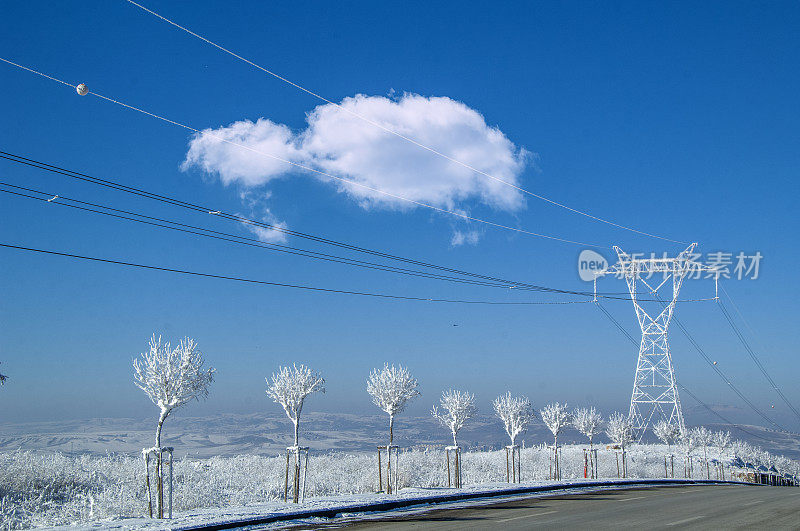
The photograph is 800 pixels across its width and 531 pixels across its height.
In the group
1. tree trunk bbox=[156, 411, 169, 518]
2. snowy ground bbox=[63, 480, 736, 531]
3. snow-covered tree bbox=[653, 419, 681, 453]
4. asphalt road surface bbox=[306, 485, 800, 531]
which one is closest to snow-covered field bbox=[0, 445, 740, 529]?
tree trunk bbox=[156, 411, 169, 518]

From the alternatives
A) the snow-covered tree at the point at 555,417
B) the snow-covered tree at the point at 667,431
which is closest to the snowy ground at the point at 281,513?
the snow-covered tree at the point at 555,417

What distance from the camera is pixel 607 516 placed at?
18.1 m

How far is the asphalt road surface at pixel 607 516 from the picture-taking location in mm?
15766

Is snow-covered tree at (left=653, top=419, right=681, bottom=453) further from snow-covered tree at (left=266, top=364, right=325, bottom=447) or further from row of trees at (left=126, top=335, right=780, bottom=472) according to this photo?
snow-covered tree at (left=266, top=364, right=325, bottom=447)

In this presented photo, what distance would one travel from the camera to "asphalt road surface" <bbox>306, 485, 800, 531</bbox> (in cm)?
1577

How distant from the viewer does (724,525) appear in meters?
15.8

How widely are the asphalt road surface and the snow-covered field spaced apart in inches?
357

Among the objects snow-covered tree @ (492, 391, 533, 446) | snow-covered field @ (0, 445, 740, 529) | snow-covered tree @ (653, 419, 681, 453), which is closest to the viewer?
snow-covered field @ (0, 445, 740, 529)

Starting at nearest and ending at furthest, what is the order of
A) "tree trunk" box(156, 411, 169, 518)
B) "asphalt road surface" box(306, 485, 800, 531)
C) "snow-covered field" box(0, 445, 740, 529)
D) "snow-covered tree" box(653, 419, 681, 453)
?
"asphalt road surface" box(306, 485, 800, 531) < "tree trunk" box(156, 411, 169, 518) < "snow-covered field" box(0, 445, 740, 529) < "snow-covered tree" box(653, 419, 681, 453)

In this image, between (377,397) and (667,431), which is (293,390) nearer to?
(377,397)

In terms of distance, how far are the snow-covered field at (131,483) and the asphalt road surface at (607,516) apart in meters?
9.08

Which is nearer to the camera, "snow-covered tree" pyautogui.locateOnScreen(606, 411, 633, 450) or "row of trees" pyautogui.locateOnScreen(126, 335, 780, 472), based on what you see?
"row of trees" pyautogui.locateOnScreen(126, 335, 780, 472)

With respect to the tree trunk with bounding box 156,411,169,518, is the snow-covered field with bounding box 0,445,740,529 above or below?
below

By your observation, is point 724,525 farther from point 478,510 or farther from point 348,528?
point 348,528
